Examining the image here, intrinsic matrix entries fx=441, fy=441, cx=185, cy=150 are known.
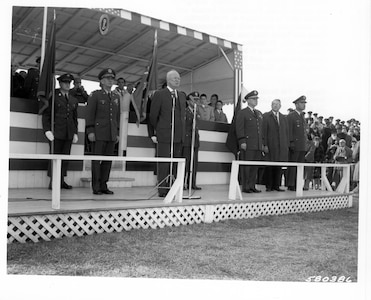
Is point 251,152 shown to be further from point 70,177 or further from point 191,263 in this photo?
point 191,263

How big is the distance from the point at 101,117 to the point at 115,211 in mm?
1232

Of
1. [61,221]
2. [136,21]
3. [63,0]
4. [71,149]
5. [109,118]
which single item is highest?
[136,21]

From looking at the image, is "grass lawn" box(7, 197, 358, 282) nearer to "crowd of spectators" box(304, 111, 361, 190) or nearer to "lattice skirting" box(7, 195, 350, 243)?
"lattice skirting" box(7, 195, 350, 243)

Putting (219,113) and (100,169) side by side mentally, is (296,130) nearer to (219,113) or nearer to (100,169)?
(219,113)

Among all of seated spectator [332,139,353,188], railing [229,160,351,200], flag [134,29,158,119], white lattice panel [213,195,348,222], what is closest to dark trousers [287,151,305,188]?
railing [229,160,351,200]

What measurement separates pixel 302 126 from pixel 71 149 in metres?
3.50

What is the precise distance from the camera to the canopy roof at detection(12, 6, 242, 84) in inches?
222

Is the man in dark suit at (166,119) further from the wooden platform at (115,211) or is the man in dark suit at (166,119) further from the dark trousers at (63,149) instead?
the dark trousers at (63,149)

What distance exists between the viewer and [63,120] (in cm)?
502

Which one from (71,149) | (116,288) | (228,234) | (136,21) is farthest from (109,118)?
(116,288)

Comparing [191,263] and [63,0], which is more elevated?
[63,0]

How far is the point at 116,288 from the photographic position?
3.12 metres

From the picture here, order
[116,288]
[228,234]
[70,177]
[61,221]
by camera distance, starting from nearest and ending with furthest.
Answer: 1. [116,288]
2. [61,221]
3. [228,234]
4. [70,177]

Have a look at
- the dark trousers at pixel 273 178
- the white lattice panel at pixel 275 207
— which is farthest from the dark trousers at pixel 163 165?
the dark trousers at pixel 273 178
